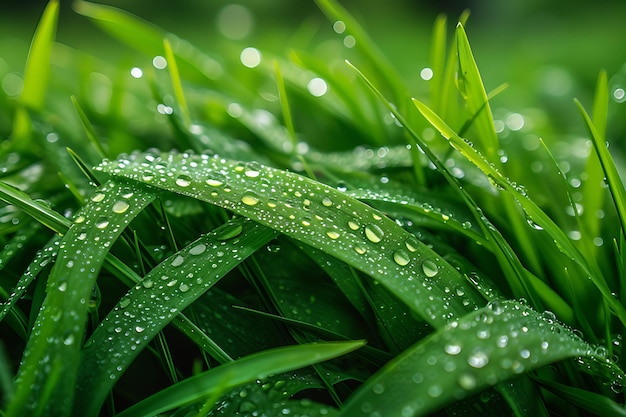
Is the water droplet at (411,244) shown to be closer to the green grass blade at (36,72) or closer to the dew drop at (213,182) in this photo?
the dew drop at (213,182)

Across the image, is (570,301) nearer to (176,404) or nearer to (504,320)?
(504,320)

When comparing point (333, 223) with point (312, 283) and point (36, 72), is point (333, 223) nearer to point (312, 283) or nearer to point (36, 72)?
point (312, 283)

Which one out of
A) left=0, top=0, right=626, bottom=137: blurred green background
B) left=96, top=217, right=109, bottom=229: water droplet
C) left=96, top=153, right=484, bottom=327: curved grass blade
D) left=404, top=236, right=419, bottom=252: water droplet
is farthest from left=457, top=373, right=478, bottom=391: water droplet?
left=0, top=0, right=626, bottom=137: blurred green background

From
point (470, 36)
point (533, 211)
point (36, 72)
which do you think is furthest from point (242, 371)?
point (470, 36)

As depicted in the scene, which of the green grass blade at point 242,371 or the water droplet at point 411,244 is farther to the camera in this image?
the water droplet at point 411,244

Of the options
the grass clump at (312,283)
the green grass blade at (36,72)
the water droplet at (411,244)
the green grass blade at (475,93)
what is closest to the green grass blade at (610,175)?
the grass clump at (312,283)

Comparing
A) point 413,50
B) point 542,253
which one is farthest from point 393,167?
point 413,50
